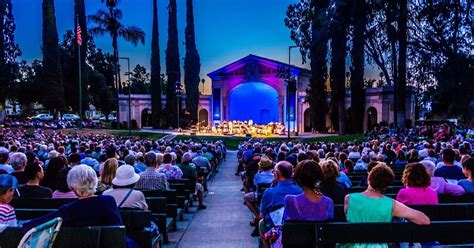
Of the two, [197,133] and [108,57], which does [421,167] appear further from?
[108,57]

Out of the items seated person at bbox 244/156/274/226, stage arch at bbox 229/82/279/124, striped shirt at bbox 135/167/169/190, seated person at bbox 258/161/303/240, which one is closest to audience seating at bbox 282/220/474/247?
seated person at bbox 258/161/303/240

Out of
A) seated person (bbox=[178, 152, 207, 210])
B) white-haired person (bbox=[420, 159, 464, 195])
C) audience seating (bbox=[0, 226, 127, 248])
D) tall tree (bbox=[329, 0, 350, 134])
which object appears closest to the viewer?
audience seating (bbox=[0, 226, 127, 248])

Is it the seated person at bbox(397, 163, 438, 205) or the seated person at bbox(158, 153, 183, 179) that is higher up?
the seated person at bbox(397, 163, 438, 205)

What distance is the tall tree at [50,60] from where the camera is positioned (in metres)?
46.9

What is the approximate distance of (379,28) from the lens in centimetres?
3491

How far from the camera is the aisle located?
815cm

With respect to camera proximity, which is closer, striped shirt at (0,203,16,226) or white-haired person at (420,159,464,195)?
striped shirt at (0,203,16,226)

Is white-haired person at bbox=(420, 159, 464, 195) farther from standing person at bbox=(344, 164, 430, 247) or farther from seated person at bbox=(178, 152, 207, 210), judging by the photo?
seated person at bbox=(178, 152, 207, 210)

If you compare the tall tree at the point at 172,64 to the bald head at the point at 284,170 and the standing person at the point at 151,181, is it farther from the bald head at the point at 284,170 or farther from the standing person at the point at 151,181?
the bald head at the point at 284,170

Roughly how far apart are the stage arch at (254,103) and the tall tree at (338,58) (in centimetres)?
1033

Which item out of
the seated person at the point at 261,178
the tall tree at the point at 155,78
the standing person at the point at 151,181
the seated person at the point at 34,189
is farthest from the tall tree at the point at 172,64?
the seated person at the point at 34,189

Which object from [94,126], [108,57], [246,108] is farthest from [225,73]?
[108,57]

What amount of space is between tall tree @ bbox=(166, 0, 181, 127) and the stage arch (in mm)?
6042

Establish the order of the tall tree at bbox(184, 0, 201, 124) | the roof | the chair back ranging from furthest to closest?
the tall tree at bbox(184, 0, 201, 124)
the roof
the chair back
